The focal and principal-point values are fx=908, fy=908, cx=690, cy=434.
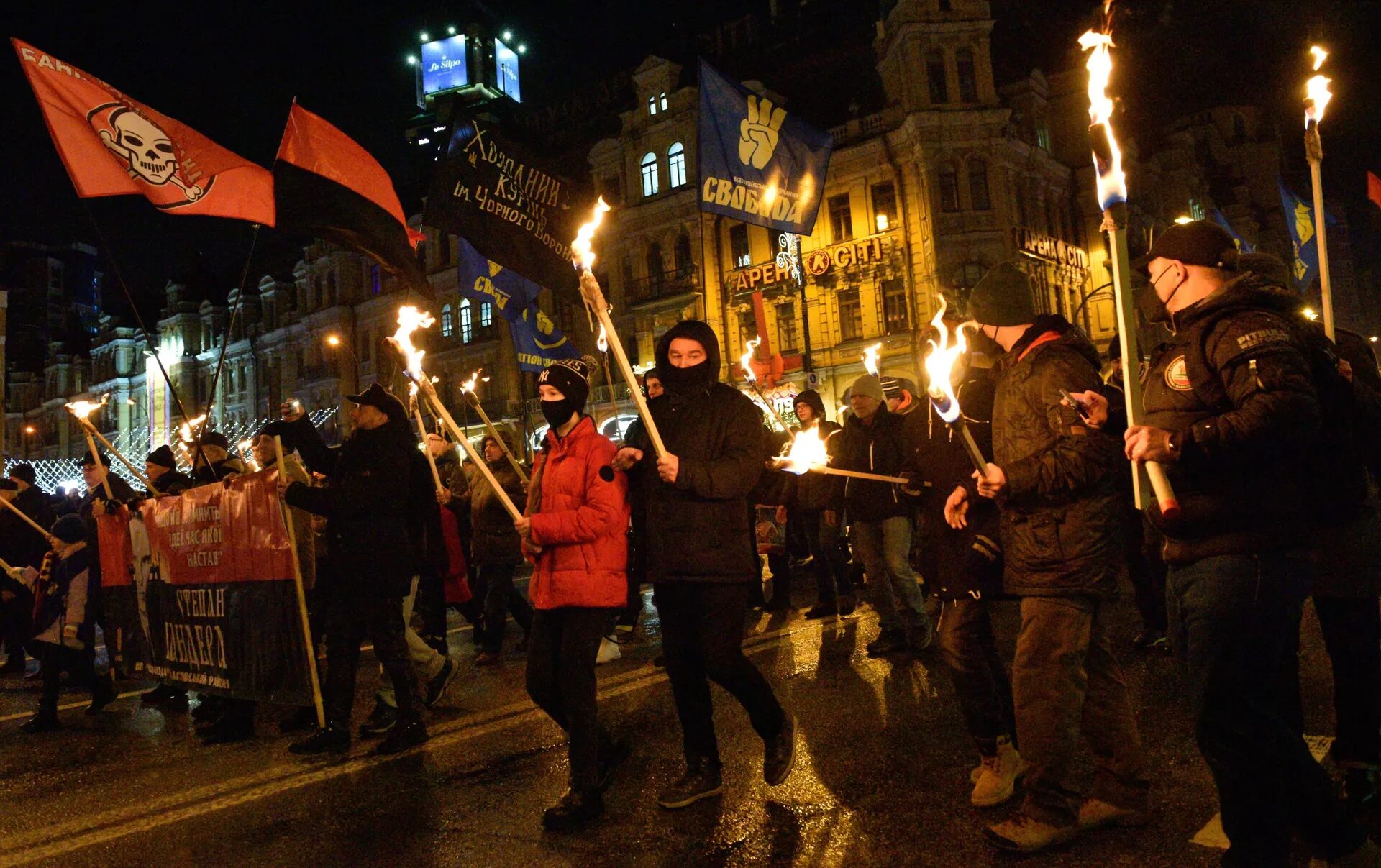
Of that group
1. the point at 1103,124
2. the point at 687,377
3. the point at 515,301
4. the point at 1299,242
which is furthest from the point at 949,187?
the point at 1103,124

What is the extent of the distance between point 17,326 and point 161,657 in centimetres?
8518

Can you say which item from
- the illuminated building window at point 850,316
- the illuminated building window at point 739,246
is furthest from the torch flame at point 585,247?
the illuminated building window at point 739,246

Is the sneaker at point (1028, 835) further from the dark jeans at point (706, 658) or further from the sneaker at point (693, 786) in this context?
the sneaker at point (693, 786)

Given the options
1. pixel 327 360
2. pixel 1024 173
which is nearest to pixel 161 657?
pixel 1024 173

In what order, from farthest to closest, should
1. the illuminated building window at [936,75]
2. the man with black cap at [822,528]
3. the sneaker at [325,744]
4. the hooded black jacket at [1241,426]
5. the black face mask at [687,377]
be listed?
the illuminated building window at [936,75] < the man with black cap at [822,528] < the sneaker at [325,744] < the black face mask at [687,377] < the hooded black jacket at [1241,426]

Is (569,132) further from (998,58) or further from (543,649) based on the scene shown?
(543,649)

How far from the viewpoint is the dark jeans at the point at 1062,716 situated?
3.22 metres

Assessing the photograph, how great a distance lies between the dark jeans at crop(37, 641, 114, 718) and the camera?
6.39 m

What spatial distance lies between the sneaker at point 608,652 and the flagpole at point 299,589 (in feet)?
7.47

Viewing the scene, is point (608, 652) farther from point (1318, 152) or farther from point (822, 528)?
point (1318, 152)

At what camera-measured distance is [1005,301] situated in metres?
3.60

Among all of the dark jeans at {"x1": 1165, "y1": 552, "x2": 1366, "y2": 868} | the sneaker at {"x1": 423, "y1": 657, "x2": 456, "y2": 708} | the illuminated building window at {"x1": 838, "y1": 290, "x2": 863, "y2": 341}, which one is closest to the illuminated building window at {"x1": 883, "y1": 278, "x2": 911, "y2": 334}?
the illuminated building window at {"x1": 838, "y1": 290, "x2": 863, "y2": 341}

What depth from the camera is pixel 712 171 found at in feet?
27.3

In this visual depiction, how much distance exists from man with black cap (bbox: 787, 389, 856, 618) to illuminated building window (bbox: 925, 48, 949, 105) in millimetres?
27964
